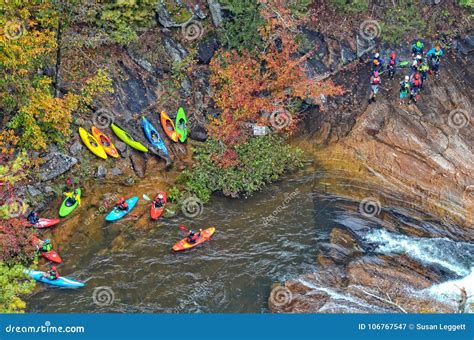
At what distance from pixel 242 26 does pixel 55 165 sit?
1002 centimetres

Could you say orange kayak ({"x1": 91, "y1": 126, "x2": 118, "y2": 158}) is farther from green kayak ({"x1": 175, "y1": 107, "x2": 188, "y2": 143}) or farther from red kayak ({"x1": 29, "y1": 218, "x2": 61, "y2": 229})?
red kayak ({"x1": 29, "y1": 218, "x2": 61, "y2": 229})

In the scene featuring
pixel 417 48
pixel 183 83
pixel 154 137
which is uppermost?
pixel 417 48

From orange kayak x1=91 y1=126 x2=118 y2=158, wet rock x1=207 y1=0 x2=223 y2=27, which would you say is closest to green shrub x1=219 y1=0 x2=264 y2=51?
wet rock x1=207 y1=0 x2=223 y2=27

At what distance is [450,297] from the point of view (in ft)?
61.3

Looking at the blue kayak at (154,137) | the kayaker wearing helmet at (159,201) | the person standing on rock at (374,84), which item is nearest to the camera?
the kayaker wearing helmet at (159,201)

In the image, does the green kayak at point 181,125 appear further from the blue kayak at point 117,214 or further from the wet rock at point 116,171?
the blue kayak at point 117,214

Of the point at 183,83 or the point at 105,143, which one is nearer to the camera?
the point at 105,143

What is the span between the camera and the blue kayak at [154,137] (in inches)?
893

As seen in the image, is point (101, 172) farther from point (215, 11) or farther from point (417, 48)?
point (417, 48)

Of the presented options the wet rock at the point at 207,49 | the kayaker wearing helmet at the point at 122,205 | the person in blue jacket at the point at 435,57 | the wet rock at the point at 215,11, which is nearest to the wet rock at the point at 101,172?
the kayaker wearing helmet at the point at 122,205

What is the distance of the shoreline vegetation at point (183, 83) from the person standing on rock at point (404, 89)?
2.68m

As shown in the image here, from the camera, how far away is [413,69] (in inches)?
1030

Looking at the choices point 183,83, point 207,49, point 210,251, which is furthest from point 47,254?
point 207,49

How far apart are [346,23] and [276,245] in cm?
1246
